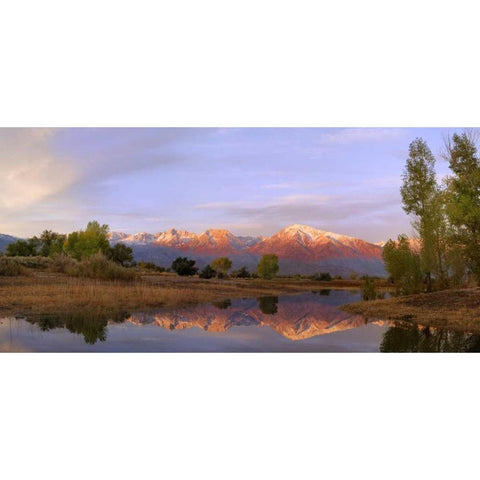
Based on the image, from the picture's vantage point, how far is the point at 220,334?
1072 cm

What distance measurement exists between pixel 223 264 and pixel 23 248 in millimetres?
8401

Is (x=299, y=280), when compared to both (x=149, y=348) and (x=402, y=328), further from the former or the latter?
(x=149, y=348)

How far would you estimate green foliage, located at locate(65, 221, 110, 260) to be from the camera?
13.8 metres

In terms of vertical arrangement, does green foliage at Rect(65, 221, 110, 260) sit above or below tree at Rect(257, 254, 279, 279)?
above

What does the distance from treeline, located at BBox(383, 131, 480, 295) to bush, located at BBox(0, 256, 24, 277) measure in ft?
46.3

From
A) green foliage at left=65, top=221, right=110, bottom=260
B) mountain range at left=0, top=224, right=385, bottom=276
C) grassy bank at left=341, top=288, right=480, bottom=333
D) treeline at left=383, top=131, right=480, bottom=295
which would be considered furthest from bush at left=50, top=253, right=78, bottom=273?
treeline at left=383, top=131, right=480, bottom=295

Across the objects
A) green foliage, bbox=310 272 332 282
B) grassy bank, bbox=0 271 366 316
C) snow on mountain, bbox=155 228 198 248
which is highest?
snow on mountain, bbox=155 228 198 248

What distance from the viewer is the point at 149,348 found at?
31.8 ft

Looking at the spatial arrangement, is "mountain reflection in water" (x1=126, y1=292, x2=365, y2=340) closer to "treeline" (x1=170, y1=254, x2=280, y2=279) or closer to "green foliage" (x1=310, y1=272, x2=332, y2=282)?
"green foliage" (x1=310, y1=272, x2=332, y2=282)

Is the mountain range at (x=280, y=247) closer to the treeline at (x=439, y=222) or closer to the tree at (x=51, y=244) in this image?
the treeline at (x=439, y=222)

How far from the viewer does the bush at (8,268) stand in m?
17.2

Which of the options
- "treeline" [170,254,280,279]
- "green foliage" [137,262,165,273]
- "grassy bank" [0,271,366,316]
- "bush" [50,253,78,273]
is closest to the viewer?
"grassy bank" [0,271,366,316]

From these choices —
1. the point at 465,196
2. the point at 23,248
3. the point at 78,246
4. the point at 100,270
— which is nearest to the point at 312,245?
Answer: the point at 465,196
